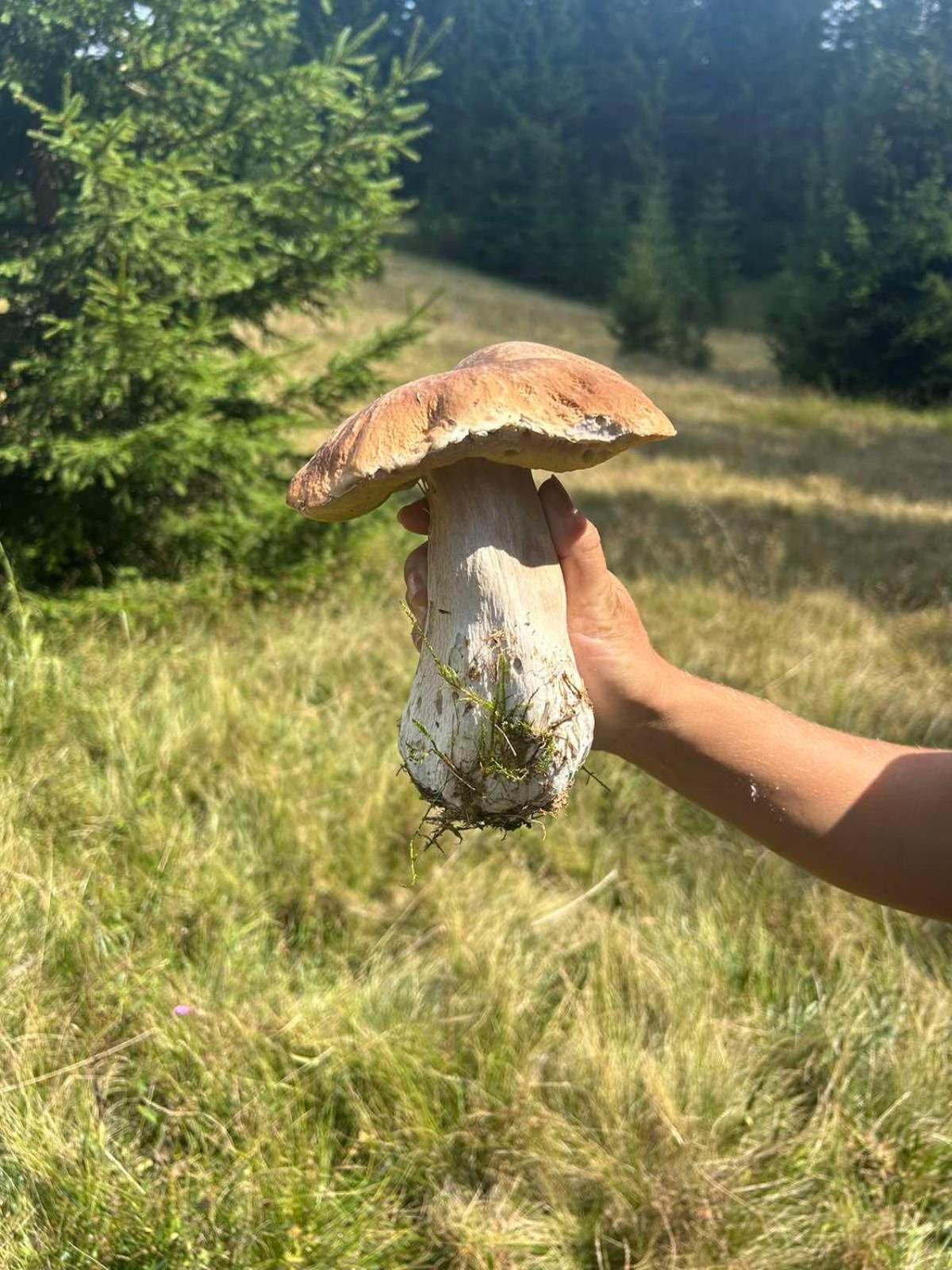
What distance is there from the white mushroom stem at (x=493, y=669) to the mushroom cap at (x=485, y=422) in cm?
10

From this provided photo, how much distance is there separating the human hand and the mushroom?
0.07m

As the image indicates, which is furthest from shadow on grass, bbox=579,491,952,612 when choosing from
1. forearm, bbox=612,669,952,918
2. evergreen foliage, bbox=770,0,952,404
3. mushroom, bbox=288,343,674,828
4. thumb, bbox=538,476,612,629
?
evergreen foliage, bbox=770,0,952,404

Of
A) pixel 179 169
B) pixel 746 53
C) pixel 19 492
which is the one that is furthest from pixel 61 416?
pixel 746 53

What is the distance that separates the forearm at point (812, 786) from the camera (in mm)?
1573

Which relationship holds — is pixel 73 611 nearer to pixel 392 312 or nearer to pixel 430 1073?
pixel 430 1073

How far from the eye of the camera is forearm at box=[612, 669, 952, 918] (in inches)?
61.9

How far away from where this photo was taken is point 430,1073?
2.03 metres

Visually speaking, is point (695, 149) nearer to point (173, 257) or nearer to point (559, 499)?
point (173, 257)

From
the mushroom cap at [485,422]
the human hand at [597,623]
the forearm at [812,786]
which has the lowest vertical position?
the forearm at [812,786]

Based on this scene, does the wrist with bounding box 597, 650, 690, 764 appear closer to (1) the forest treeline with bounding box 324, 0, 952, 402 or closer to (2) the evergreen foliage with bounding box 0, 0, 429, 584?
(2) the evergreen foliage with bounding box 0, 0, 429, 584

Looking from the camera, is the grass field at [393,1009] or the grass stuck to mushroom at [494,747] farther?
the grass field at [393,1009]

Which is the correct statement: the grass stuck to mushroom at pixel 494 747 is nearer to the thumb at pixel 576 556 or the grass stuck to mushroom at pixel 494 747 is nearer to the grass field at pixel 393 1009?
the thumb at pixel 576 556

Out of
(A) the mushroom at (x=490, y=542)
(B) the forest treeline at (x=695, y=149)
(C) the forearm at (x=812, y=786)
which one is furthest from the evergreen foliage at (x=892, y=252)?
(A) the mushroom at (x=490, y=542)

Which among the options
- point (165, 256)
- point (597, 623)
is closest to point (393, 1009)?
point (597, 623)
